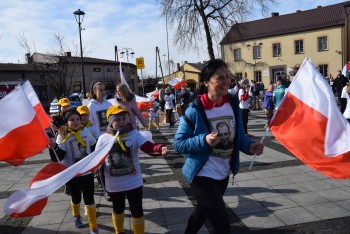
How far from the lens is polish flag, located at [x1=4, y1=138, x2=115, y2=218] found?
3002 mm

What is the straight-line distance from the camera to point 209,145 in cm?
301

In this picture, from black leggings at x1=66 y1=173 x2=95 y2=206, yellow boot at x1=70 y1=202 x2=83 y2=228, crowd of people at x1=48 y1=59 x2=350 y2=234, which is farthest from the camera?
yellow boot at x1=70 y1=202 x2=83 y2=228

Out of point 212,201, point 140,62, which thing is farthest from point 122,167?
point 140,62

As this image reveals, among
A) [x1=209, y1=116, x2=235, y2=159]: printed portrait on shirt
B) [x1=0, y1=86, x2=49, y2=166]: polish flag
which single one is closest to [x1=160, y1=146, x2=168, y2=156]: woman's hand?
[x1=209, y1=116, x2=235, y2=159]: printed portrait on shirt

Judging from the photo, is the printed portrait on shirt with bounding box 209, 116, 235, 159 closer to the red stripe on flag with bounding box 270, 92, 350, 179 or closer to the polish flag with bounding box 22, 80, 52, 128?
the red stripe on flag with bounding box 270, 92, 350, 179

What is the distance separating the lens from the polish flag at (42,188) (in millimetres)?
3002

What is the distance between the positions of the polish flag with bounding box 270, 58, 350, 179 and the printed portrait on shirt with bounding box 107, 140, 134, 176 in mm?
1577

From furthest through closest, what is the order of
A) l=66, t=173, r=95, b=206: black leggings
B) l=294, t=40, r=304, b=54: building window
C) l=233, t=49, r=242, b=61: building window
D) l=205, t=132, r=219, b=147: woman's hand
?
l=233, t=49, r=242, b=61: building window
l=294, t=40, r=304, b=54: building window
l=66, t=173, r=95, b=206: black leggings
l=205, t=132, r=219, b=147: woman's hand

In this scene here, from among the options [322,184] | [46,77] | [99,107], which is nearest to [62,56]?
[46,77]

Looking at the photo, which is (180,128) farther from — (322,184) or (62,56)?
(62,56)

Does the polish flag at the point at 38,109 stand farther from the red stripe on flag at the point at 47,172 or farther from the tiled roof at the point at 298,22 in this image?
the tiled roof at the point at 298,22

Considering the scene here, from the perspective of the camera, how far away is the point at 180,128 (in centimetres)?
326

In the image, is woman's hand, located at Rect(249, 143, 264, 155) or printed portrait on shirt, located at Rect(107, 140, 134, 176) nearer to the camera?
woman's hand, located at Rect(249, 143, 264, 155)

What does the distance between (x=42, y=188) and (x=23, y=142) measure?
1.33m
